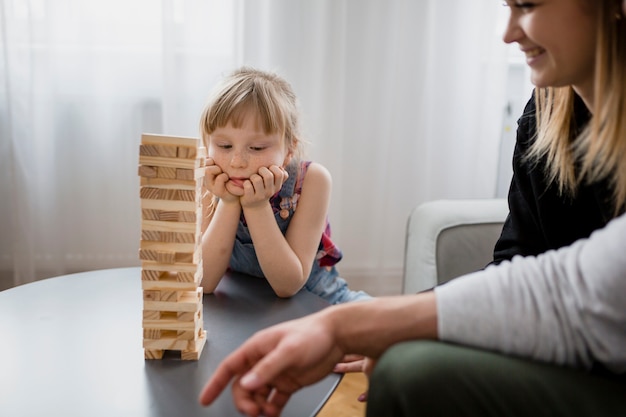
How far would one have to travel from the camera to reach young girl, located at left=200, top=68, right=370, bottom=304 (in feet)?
3.99

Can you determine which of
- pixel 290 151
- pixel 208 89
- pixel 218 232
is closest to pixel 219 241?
pixel 218 232

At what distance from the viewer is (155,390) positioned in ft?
2.69

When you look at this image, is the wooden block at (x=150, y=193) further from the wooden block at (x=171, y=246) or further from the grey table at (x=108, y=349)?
the grey table at (x=108, y=349)

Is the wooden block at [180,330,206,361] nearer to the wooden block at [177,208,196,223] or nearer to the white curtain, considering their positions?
the wooden block at [177,208,196,223]

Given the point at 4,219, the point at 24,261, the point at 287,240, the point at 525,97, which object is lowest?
the point at 24,261

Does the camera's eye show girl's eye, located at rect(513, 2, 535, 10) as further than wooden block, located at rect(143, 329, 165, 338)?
No

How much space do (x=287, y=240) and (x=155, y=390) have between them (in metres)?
0.59

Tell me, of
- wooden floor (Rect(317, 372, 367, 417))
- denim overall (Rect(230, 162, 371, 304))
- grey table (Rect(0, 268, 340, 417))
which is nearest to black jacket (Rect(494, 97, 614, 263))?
grey table (Rect(0, 268, 340, 417))

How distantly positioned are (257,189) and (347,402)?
880mm

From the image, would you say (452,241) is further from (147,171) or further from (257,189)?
(147,171)

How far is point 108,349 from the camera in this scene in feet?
3.10

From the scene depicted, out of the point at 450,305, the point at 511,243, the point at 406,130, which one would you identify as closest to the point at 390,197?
the point at 406,130

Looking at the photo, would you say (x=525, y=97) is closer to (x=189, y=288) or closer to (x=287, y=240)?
(x=287, y=240)

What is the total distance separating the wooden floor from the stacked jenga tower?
0.88m
